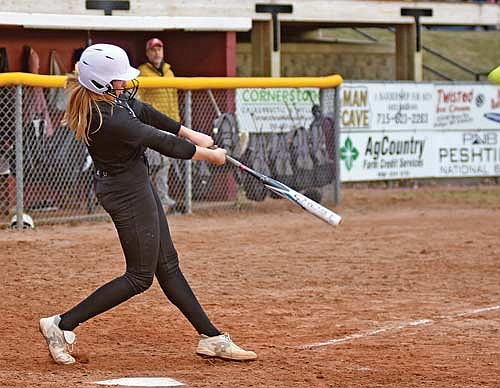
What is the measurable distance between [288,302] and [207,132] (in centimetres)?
686

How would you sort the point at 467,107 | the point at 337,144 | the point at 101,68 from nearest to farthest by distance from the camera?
1. the point at 101,68
2. the point at 337,144
3. the point at 467,107

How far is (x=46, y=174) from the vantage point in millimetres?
13641

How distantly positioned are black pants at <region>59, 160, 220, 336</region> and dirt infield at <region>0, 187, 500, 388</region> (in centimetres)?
40

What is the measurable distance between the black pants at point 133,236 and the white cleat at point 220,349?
438 millimetres

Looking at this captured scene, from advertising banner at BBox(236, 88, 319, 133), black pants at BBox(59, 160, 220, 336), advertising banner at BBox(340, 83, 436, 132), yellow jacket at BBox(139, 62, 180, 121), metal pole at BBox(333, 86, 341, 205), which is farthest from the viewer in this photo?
advertising banner at BBox(340, 83, 436, 132)

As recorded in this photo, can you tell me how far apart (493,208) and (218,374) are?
1057 centimetres

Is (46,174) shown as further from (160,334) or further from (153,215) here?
(153,215)

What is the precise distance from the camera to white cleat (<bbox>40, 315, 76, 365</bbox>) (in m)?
6.62

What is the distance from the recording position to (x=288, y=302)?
916 centimetres

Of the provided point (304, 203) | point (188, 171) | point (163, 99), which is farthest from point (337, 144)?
point (304, 203)

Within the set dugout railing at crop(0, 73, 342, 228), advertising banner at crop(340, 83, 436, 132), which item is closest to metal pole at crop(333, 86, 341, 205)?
dugout railing at crop(0, 73, 342, 228)

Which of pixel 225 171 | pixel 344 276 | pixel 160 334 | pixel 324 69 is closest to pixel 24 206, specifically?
pixel 225 171

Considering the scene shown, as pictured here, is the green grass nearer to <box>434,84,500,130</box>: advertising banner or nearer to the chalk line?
<box>434,84,500,130</box>: advertising banner

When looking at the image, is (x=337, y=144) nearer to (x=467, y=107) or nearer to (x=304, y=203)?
(x=467, y=107)
